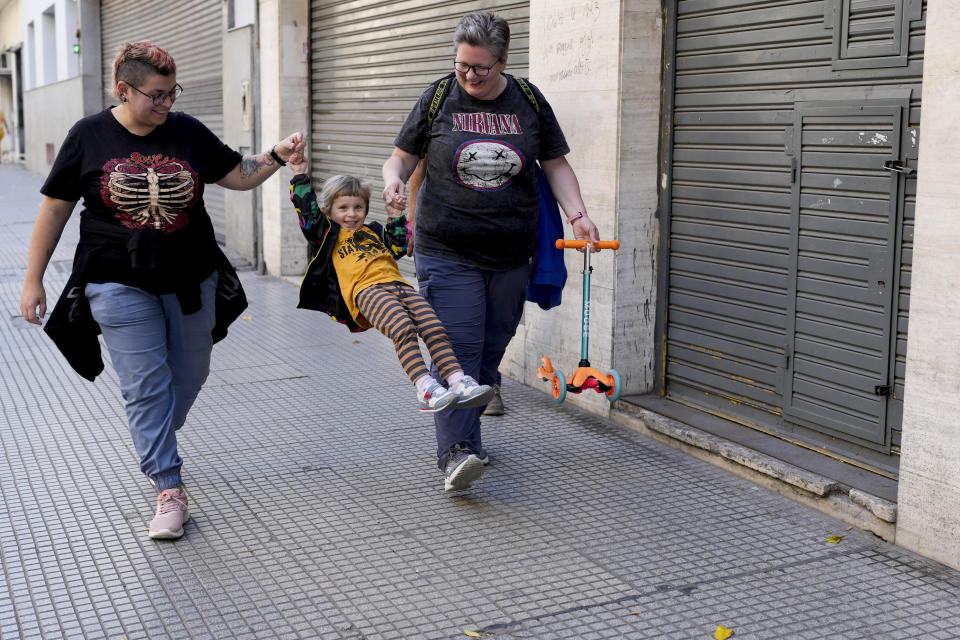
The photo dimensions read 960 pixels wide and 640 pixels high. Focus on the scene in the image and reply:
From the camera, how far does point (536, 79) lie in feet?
21.4

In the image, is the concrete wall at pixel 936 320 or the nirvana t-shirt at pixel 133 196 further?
the nirvana t-shirt at pixel 133 196

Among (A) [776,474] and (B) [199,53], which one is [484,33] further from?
(B) [199,53]

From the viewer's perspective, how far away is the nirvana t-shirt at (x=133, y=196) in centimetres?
422

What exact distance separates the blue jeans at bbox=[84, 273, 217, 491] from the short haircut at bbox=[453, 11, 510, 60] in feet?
4.69

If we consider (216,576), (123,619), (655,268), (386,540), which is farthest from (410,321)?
(655,268)

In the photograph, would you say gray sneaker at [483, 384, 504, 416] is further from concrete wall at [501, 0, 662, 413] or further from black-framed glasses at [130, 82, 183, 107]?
black-framed glasses at [130, 82, 183, 107]

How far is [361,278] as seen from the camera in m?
4.62

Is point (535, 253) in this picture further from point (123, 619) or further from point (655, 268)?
point (123, 619)

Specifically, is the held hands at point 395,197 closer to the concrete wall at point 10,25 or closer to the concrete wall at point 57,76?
the concrete wall at point 57,76

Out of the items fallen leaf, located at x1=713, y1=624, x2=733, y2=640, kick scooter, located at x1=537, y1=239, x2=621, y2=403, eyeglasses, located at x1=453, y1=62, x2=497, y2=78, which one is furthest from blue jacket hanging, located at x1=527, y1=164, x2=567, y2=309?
fallen leaf, located at x1=713, y1=624, x2=733, y2=640

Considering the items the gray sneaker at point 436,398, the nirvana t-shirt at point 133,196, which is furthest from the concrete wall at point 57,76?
the gray sneaker at point 436,398

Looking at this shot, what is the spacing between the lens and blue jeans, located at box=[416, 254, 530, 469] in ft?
15.7

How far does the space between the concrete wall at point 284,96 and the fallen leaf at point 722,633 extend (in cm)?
808

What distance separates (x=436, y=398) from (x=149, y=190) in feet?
4.41
